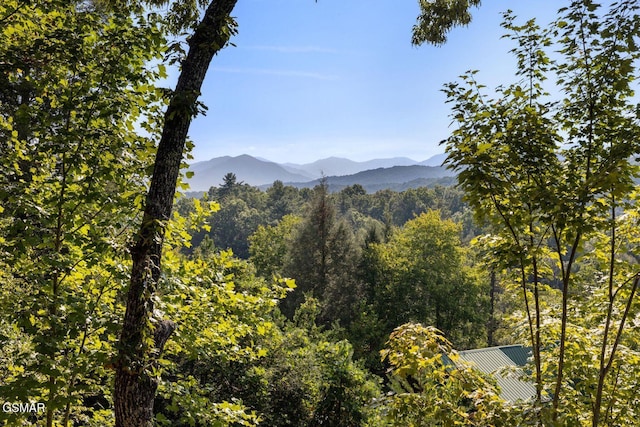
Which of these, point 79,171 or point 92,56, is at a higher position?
point 92,56

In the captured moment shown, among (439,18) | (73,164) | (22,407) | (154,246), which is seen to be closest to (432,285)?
(439,18)

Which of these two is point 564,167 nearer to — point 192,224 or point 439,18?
point 439,18

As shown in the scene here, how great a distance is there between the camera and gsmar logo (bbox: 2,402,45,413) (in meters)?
2.90

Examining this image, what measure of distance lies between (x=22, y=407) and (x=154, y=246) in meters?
1.66

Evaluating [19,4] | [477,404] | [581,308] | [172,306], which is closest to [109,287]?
[172,306]

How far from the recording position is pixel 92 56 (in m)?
3.35

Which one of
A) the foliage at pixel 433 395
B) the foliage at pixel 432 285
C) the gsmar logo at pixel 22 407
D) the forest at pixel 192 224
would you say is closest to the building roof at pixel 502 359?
the foliage at pixel 432 285

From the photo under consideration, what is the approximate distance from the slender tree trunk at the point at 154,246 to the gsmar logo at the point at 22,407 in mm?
728

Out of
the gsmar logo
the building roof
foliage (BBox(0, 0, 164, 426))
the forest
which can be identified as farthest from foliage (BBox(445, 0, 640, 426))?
the building roof

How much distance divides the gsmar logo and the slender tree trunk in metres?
0.73

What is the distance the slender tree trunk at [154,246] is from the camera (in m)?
2.86

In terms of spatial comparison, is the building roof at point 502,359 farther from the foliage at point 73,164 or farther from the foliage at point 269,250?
the foliage at point 73,164

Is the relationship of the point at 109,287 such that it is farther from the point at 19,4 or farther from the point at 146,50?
the point at 19,4

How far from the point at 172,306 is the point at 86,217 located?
109cm
